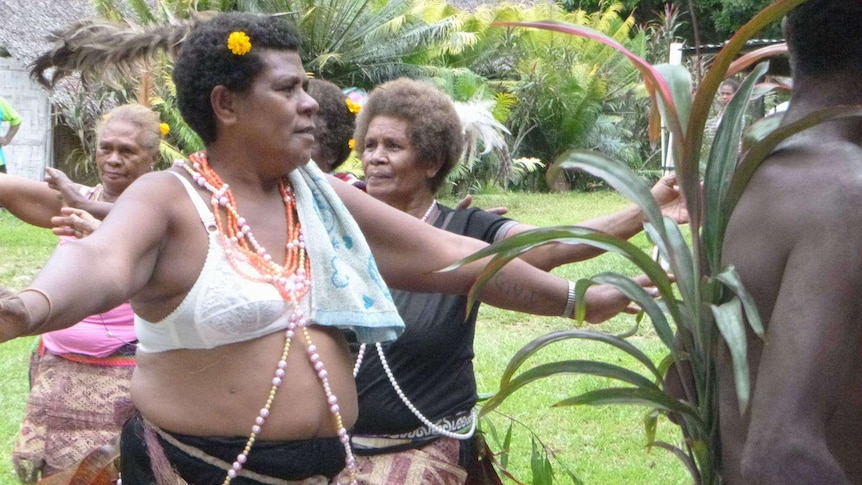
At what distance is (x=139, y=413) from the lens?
298cm

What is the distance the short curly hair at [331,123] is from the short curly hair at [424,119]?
29cm

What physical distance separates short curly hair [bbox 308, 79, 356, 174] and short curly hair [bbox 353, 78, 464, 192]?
291 millimetres

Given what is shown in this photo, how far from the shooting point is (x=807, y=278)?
1.85 metres

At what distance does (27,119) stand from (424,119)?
1329 cm

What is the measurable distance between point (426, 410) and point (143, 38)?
6.48ft

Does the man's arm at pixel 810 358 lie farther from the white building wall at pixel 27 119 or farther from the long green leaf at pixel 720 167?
the white building wall at pixel 27 119

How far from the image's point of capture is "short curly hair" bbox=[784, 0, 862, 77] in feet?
6.65

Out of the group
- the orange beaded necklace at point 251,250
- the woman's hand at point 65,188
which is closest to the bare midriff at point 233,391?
the orange beaded necklace at point 251,250

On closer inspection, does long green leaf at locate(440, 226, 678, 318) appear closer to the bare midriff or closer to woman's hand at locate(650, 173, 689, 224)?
the bare midriff

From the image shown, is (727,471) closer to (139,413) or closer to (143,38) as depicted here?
(139,413)

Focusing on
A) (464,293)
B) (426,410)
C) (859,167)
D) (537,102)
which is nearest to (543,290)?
(464,293)

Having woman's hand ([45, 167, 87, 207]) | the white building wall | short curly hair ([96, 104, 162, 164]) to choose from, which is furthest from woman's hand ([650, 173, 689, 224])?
the white building wall

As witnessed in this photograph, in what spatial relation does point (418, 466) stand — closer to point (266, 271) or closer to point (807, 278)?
point (266, 271)

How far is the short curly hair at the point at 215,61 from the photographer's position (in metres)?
2.92
